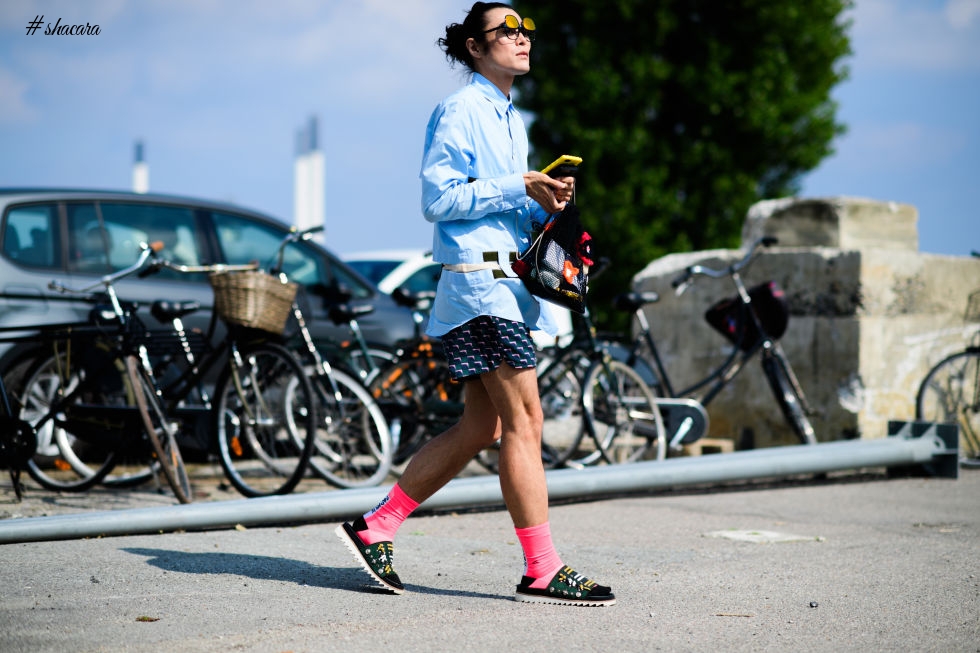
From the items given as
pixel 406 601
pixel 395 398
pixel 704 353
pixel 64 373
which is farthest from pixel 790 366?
pixel 406 601

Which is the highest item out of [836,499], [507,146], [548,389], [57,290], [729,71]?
[729,71]

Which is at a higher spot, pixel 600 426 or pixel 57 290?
pixel 57 290

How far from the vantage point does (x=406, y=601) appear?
4086 mm

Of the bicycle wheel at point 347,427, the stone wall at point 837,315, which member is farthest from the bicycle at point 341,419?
the stone wall at point 837,315

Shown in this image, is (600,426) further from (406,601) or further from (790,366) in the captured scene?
(406,601)

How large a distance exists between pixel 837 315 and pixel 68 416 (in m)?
5.18

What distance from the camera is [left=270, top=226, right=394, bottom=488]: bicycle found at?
272 inches

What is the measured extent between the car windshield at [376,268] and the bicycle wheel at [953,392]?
5.84m

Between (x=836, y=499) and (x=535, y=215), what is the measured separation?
3.65 m

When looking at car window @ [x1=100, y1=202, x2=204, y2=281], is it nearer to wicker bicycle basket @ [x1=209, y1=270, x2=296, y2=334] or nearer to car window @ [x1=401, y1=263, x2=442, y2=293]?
wicker bicycle basket @ [x1=209, y1=270, x2=296, y2=334]

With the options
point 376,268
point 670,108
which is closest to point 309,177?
point 670,108

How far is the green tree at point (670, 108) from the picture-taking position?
85.9 feet

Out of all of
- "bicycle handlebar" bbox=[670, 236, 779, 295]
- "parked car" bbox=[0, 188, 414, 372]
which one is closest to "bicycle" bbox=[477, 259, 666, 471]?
"bicycle handlebar" bbox=[670, 236, 779, 295]

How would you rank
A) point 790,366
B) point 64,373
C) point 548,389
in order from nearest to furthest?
point 64,373, point 548,389, point 790,366
